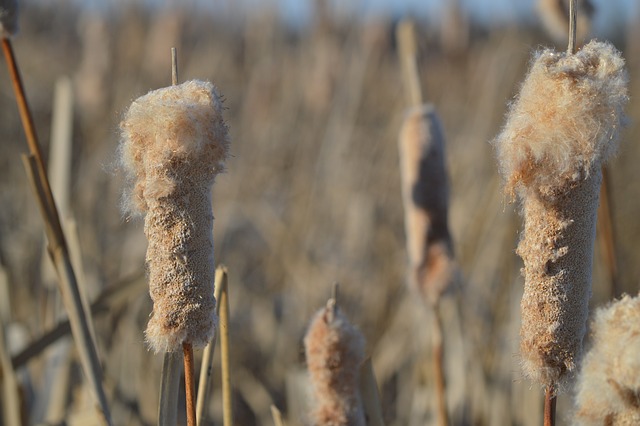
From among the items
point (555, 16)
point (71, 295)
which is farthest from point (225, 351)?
point (555, 16)

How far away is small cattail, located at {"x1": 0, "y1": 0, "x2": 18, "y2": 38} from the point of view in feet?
2.82

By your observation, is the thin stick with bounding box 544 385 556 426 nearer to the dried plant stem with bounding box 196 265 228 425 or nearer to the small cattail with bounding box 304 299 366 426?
the small cattail with bounding box 304 299 366 426

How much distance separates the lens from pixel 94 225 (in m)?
2.87

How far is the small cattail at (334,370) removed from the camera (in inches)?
30.1

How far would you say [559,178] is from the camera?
1.83 feet

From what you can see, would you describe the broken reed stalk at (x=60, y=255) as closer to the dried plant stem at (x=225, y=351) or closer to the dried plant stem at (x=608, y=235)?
the dried plant stem at (x=225, y=351)

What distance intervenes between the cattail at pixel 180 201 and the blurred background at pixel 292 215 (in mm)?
91

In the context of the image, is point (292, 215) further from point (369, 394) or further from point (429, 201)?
point (369, 394)

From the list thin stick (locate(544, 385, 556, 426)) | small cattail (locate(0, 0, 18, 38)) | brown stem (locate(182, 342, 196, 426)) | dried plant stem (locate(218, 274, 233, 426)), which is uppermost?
small cattail (locate(0, 0, 18, 38))

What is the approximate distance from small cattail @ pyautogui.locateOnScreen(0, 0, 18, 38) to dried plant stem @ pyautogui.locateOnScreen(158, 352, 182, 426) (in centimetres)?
41

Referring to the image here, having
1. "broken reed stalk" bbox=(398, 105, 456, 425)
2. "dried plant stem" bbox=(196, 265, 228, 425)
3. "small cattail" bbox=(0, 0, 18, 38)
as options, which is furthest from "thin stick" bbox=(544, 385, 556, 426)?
"small cattail" bbox=(0, 0, 18, 38)

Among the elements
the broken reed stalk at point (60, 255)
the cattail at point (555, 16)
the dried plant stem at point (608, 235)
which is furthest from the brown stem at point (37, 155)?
the cattail at point (555, 16)

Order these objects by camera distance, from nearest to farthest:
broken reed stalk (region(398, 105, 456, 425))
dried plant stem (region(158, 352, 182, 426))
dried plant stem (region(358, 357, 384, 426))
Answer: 1. dried plant stem (region(158, 352, 182, 426))
2. dried plant stem (region(358, 357, 384, 426))
3. broken reed stalk (region(398, 105, 456, 425))

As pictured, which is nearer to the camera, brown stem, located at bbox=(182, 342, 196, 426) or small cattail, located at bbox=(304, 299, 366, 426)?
brown stem, located at bbox=(182, 342, 196, 426)
